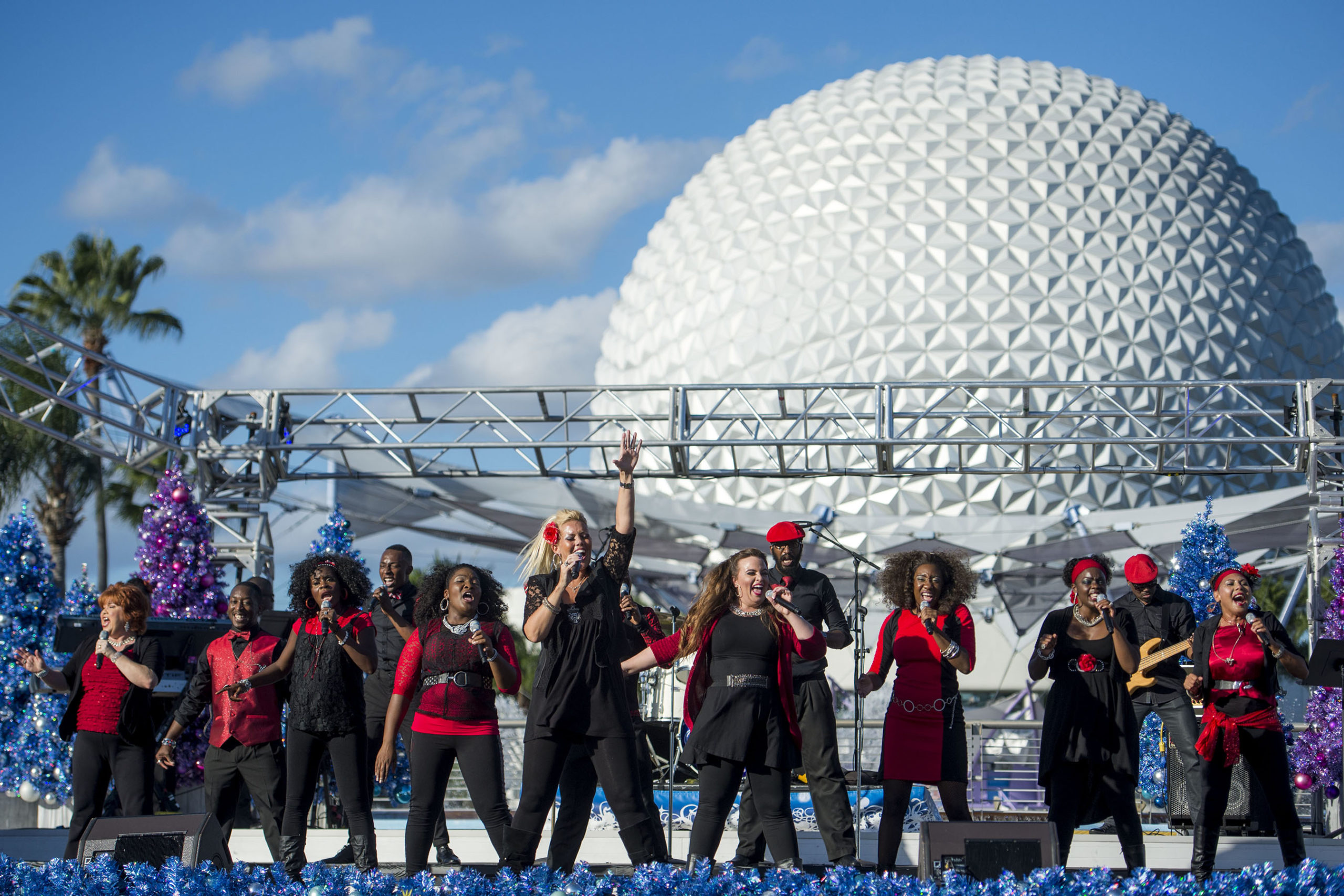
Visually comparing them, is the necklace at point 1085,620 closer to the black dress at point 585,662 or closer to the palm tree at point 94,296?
the black dress at point 585,662

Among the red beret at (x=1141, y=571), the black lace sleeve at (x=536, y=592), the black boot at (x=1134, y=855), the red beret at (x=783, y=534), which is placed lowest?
the black boot at (x=1134, y=855)

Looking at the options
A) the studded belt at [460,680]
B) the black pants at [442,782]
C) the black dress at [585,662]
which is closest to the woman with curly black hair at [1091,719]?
the black dress at [585,662]

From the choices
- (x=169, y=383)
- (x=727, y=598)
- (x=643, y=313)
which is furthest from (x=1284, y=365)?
(x=727, y=598)

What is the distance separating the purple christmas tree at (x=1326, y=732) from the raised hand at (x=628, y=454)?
845 centimetres

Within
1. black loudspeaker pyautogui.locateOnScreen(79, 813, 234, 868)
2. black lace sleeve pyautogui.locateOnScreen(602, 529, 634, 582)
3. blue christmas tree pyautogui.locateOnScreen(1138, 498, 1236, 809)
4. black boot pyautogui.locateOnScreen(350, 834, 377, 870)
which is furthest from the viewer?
blue christmas tree pyautogui.locateOnScreen(1138, 498, 1236, 809)

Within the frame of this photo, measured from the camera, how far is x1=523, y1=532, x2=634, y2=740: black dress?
5.32m

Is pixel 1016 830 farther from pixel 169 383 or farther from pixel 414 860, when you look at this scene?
pixel 169 383

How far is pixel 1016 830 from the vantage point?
15.9 feet

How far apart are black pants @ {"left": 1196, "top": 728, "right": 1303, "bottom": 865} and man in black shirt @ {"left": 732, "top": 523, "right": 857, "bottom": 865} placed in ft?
5.70

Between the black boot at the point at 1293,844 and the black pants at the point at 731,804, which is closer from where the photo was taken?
the black pants at the point at 731,804

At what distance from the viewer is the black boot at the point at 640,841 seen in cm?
523

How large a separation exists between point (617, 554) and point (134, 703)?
2840mm

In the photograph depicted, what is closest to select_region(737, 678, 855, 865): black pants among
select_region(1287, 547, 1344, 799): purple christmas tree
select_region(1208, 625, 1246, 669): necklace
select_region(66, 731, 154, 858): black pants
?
select_region(1208, 625, 1246, 669): necklace

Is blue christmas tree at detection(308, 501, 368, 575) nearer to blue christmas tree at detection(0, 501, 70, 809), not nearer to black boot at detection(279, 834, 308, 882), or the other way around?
blue christmas tree at detection(0, 501, 70, 809)
